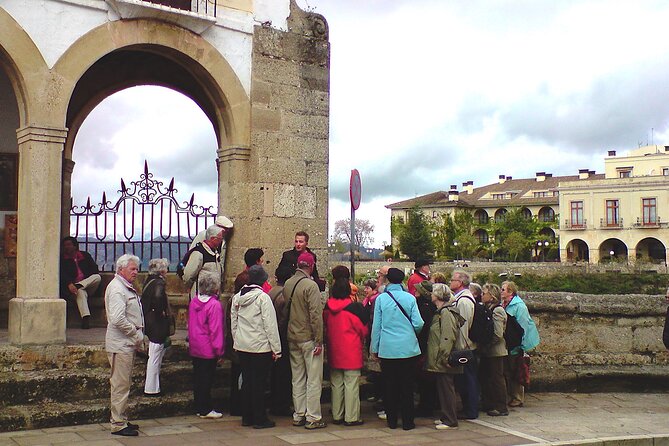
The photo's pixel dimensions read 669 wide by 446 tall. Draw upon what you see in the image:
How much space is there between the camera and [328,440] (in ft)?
21.9

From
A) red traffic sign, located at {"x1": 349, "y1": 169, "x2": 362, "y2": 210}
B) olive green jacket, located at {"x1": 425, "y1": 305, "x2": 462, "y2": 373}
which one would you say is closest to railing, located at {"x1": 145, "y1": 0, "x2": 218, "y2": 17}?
red traffic sign, located at {"x1": 349, "y1": 169, "x2": 362, "y2": 210}

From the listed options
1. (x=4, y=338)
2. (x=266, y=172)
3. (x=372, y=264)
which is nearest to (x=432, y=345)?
(x=266, y=172)

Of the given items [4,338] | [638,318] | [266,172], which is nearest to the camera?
[4,338]

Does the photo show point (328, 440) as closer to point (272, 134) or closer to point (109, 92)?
point (272, 134)


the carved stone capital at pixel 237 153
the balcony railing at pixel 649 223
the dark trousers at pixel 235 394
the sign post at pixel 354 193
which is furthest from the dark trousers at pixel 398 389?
the balcony railing at pixel 649 223

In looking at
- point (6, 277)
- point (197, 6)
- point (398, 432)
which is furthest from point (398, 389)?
point (6, 277)

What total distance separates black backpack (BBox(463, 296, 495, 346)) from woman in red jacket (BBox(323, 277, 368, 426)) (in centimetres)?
129

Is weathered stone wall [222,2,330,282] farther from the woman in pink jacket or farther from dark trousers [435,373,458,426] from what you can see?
dark trousers [435,373,458,426]

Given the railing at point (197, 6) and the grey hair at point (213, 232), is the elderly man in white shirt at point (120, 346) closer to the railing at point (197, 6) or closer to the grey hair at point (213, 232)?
the grey hair at point (213, 232)

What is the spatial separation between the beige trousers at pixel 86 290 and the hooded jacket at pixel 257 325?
11.0 ft

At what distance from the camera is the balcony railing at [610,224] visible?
6725cm

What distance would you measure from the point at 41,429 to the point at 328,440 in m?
2.62

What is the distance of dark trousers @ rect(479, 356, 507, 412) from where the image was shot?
8258 millimetres

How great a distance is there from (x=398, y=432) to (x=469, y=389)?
3.84ft
